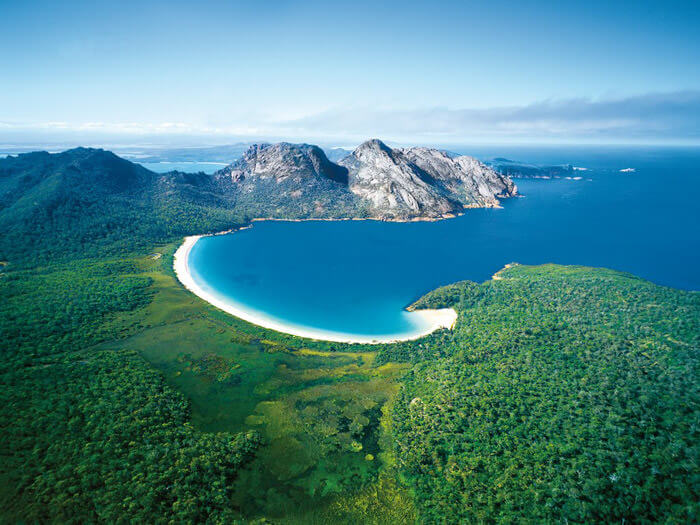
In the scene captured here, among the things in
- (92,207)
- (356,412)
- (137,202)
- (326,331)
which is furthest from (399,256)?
(137,202)

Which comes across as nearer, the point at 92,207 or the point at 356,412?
the point at 356,412

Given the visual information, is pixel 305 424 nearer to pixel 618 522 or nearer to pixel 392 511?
pixel 392 511

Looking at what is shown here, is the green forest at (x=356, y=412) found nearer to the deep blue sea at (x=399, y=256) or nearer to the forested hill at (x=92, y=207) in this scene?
the deep blue sea at (x=399, y=256)

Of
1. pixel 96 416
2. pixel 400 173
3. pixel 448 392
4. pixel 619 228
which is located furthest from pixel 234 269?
pixel 619 228

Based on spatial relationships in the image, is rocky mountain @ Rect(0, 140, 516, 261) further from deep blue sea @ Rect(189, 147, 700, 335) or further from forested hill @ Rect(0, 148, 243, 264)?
deep blue sea @ Rect(189, 147, 700, 335)

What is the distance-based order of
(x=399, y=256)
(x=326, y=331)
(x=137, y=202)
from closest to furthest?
(x=326, y=331) < (x=399, y=256) < (x=137, y=202)

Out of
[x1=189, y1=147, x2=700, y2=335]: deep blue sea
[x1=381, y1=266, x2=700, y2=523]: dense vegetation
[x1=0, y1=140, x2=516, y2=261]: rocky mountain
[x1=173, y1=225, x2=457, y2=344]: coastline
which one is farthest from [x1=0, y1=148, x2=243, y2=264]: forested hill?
[x1=381, y1=266, x2=700, y2=523]: dense vegetation

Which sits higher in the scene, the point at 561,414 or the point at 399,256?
the point at 399,256

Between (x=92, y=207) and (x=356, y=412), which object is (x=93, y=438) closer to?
(x=356, y=412)

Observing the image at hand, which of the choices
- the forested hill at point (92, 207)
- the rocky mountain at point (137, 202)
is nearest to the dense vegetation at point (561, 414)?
the forested hill at point (92, 207)
